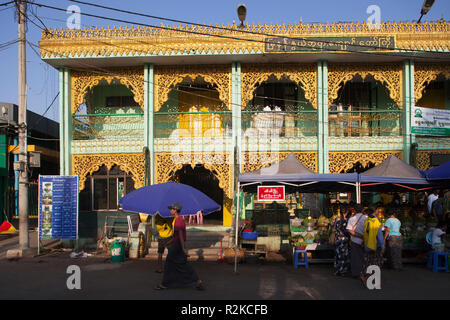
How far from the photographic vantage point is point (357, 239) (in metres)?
9.06

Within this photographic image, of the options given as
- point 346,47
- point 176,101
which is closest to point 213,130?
point 176,101

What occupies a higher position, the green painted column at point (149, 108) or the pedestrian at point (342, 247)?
the green painted column at point (149, 108)

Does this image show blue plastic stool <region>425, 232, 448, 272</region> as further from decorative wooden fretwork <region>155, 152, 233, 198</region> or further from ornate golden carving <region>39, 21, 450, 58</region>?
ornate golden carving <region>39, 21, 450, 58</region>

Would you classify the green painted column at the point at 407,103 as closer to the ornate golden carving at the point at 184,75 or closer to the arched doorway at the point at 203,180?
the ornate golden carving at the point at 184,75

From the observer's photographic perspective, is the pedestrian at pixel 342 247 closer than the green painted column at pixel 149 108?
Yes

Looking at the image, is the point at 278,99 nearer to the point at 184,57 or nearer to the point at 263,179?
the point at 184,57

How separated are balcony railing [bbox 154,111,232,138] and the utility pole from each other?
4.35 metres

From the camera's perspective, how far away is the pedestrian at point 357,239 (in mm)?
8984

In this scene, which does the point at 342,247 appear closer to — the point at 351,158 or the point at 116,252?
the point at 351,158

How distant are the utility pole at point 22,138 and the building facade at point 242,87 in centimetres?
144

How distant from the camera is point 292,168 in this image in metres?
11.2

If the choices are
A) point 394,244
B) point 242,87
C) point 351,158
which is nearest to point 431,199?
point 351,158

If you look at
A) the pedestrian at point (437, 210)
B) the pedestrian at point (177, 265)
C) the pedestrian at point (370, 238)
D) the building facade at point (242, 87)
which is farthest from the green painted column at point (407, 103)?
the pedestrian at point (177, 265)

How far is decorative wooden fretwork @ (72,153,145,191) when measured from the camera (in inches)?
567
